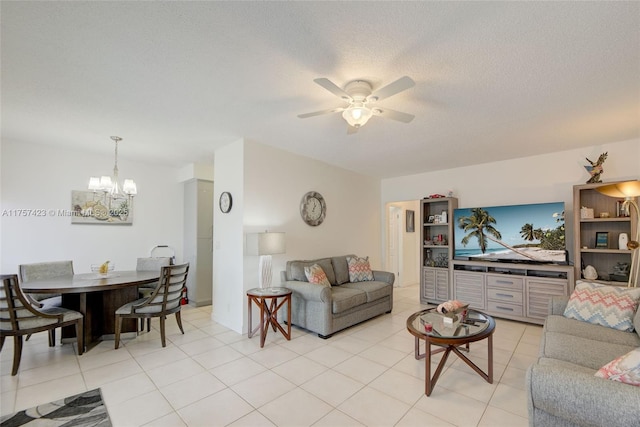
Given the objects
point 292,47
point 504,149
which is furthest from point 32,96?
point 504,149

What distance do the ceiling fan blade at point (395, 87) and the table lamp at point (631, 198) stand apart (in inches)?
124

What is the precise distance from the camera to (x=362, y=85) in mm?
2305

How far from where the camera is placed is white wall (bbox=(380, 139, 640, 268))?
3963mm

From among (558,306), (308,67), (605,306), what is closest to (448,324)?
(558,306)

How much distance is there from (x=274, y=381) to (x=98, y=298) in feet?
8.18

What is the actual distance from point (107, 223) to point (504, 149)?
6.24 meters

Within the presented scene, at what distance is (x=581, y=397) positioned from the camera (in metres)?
1.35

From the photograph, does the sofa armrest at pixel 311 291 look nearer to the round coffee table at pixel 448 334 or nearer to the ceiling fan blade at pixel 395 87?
the round coffee table at pixel 448 334

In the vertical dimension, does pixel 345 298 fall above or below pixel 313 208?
below

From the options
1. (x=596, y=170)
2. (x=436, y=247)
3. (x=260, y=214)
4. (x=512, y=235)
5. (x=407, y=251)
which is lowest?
(x=407, y=251)

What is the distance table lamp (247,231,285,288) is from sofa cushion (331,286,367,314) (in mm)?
887

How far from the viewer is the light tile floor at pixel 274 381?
2121 mm

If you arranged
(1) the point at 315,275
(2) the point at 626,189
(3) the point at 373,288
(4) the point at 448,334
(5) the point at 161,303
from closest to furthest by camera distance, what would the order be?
(4) the point at 448,334 → (2) the point at 626,189 → (5) the point at 161,303 → (1) the point at 315,275 → (3) the point at 373,288

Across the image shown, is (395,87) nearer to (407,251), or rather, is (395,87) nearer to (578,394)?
(578,394)
